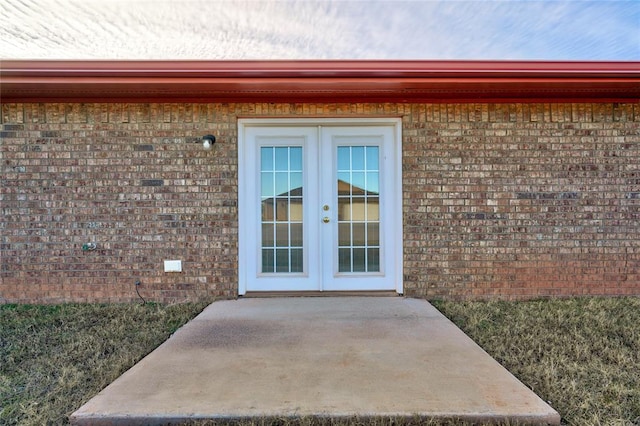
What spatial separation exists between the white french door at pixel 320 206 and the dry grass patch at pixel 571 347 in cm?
122

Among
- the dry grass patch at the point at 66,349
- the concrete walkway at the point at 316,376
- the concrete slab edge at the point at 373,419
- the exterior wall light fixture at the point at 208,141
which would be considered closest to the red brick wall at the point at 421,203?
the exterior wall light fixture at the point at 208,141

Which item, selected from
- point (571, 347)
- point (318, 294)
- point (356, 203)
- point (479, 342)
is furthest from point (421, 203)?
point (571, 347)

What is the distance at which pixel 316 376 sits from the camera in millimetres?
2453

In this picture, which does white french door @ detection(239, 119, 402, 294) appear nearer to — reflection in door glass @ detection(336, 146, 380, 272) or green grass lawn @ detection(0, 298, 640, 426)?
reflection in door glass @ detection(336, 146, 380, 272)

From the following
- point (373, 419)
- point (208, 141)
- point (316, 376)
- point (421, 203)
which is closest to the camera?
point (373, 419)

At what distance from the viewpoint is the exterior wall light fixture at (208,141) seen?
4.60 m

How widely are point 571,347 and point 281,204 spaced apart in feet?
11.3

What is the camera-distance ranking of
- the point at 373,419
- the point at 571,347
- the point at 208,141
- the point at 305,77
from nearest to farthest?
the point at 373,419 < the point at 571,347 < the point at 305,77 < the point at 208,141

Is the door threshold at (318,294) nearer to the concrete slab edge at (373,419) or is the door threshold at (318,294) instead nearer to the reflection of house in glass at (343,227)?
the reflection of house in glass at (343,227)

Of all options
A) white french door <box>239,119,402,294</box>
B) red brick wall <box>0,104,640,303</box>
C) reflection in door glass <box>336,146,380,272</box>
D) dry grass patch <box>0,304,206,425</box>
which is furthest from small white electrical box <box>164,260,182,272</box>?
reflection in door glass <box>336,146,380,272</box>

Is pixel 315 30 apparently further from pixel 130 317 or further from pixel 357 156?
pixel 130 317

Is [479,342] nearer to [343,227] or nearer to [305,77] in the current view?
[343,227]

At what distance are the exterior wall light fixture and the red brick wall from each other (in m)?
0.08

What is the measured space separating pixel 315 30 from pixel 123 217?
4.98 meters
